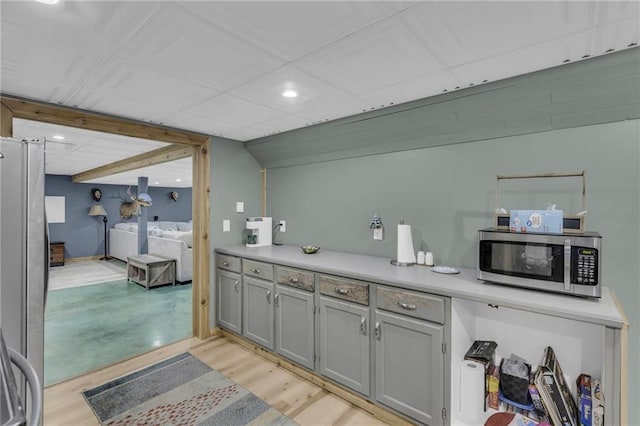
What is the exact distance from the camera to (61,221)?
801 cm

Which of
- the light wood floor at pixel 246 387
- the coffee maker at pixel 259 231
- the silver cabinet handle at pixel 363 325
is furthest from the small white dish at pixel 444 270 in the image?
the coffee maker at pixel 259 231

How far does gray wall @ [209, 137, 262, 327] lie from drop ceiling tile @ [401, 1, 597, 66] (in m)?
2.55

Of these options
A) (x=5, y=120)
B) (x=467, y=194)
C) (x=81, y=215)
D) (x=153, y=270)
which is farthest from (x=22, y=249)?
(x=81, y=215)

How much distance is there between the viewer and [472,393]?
179 cm

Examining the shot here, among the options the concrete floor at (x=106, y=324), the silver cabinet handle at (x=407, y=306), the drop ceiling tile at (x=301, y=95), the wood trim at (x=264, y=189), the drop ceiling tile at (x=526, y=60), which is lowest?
the concrete floor at (x=106, y=324)

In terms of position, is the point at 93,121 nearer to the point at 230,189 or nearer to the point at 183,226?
the point at 230,189

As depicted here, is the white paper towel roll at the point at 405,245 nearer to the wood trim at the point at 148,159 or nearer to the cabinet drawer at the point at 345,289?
the cabinet drawer at the point at 345,289

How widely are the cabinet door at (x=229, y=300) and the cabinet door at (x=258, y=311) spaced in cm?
10

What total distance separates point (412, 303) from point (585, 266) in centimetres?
87

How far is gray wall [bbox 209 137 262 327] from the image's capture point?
11.2ft

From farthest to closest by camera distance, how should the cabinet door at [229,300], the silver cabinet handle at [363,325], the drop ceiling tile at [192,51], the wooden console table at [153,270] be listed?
the wooden console table at [153,270]
the cabinet door at [229,300]
the silver cabinet handle at [363,325]
the drop ceiling tile at [192,51]

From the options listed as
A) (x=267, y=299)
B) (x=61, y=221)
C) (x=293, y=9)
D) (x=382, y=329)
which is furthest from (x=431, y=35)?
(x=61, y=221)

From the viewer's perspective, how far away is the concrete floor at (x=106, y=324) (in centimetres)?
291

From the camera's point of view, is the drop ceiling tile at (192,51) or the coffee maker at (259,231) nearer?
the drop ceiling tile at (192,51)
